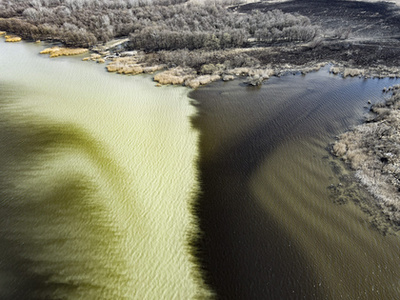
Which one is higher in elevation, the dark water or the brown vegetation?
the brown vegetation


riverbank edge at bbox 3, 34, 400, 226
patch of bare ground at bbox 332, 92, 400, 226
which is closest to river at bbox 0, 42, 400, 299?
patch of bare ground at bbox 332, 92, 400, 226

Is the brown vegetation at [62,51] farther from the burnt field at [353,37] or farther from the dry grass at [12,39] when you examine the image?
the burnt field at [353,37]

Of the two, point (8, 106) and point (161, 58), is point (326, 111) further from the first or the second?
point (8, 106)

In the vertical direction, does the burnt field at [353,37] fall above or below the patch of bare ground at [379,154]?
above

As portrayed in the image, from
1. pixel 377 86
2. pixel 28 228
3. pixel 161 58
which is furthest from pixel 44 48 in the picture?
pixel 377 86

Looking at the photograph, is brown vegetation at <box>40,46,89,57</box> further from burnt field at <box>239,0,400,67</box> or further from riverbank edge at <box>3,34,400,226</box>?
burnt field at <box>239,0,400,67</box>

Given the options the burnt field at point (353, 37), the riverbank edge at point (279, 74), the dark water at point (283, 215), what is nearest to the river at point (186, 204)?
the dark water at point (283, 215)

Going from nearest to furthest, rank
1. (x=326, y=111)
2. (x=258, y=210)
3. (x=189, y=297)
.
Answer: (x=189, y=297), (x=258, y=210), (x=326, y=111)
